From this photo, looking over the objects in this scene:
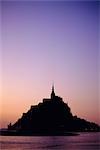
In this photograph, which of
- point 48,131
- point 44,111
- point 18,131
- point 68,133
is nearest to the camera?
point 44,111

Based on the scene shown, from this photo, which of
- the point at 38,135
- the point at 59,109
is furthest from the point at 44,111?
the point at 38,135

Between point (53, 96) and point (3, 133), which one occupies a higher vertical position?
point (53, 96)

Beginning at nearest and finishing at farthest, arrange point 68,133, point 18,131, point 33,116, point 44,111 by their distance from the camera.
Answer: point 44,111, point 33,116, point 18,131, point 68,133

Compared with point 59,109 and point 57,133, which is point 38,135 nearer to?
point 57,133

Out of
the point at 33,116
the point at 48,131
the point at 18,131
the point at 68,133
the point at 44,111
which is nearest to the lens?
the point at 44,111

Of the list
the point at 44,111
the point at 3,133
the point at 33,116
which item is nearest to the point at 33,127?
the point at 33,116

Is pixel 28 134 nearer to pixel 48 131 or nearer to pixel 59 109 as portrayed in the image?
pixel 48 131

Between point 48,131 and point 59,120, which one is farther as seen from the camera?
point 48,131

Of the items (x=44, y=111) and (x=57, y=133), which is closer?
(x=44, y=111)

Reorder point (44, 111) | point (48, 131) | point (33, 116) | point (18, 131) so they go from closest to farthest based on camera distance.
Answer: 1. point (44, 111)
2. point (33, 116)
3. point (48, 131)
4. point (18, 131)
